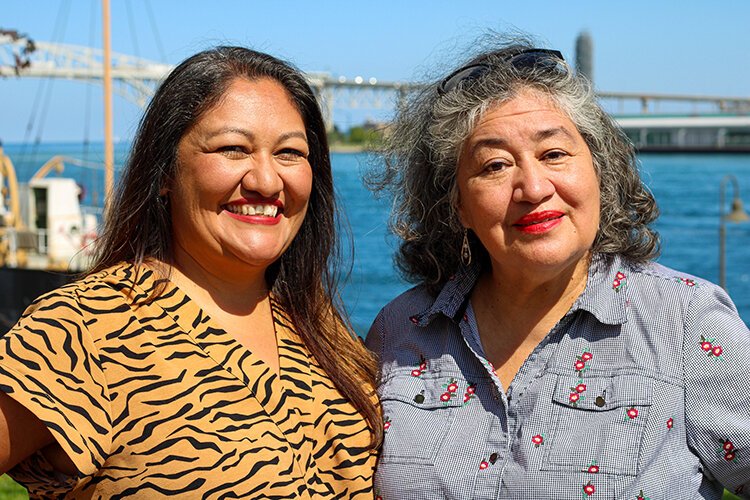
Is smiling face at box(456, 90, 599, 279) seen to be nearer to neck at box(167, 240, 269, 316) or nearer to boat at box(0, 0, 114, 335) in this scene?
neck at box(167, 240, 269, 316)

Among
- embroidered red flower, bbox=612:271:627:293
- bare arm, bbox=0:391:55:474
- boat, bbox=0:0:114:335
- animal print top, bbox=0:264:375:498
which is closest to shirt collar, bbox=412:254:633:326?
embroidered red flower, bbox=612:271:627:293

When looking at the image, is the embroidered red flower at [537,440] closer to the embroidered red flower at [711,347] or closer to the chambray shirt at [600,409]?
the chambray shirt at [600,409]

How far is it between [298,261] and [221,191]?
1.79 feet

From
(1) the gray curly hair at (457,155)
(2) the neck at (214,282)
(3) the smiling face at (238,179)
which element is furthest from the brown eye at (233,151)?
(1) the gray curly hair at (457,155)

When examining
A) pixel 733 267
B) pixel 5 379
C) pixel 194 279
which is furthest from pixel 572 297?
pixel 733 267

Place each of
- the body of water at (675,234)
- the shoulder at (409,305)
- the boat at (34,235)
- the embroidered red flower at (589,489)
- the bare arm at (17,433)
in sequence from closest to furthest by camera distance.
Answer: the bare arm at (17,433), the embroidered red flower at (589,489), the shoulder at (409,305), the boat at (34,235), the body of water at (675,234)

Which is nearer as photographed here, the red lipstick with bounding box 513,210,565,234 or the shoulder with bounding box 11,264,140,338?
the shoulder with bounding box 11,264,140,338

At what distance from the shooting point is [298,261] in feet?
9.59

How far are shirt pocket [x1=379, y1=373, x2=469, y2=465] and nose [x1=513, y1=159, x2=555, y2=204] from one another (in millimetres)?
578

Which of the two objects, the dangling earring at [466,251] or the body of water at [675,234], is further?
the body of water at [675,234]

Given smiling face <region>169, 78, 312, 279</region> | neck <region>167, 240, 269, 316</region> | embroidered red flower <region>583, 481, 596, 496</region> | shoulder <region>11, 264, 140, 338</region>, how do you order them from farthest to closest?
neck <region>167, 240, 269, 316</region> < smiling face <region>169, 78, 312, 279</region> < embroidered red flower <region>583, 481, 596, 496</region> < shoulder <region>11, 264, 140, 338</region>

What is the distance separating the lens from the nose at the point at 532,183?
2467mm

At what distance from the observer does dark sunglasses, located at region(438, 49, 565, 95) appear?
8.70 feet

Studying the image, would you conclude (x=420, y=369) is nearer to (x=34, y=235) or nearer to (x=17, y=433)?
(x=17, y=433)
